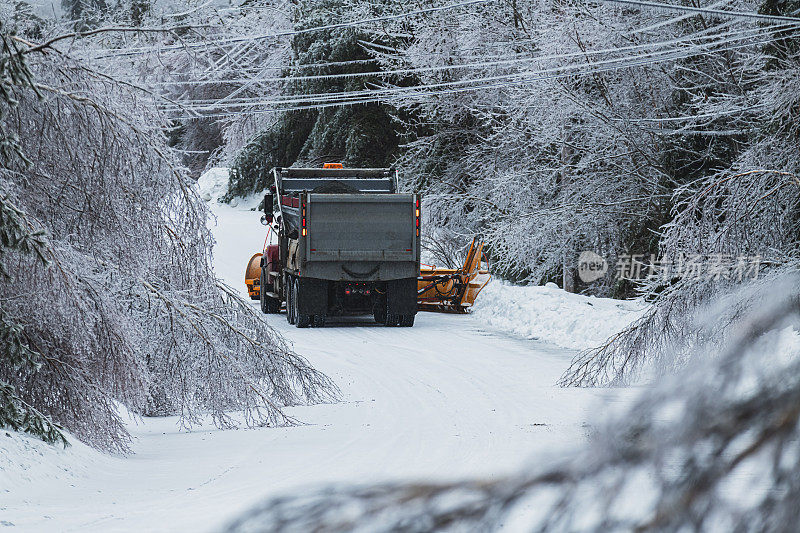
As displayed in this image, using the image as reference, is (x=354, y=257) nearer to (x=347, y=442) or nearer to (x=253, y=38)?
(x=253, y=38)

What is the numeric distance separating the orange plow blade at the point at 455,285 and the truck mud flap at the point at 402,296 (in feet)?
7.11

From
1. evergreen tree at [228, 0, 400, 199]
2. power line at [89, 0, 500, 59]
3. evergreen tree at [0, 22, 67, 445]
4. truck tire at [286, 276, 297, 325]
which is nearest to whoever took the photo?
evergreen tree at [0, 22, 67, 445]

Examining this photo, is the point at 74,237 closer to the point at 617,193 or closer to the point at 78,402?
the point at 78,402

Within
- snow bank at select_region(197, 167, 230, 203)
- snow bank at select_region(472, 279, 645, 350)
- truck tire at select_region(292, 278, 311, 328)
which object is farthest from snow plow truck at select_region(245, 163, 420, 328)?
snow bank at select_region(197, 167, 230, 203)

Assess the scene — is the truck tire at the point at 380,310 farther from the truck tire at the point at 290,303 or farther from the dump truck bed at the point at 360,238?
the truck tire at the point at 290,303

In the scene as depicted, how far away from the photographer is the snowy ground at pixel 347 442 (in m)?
6.00

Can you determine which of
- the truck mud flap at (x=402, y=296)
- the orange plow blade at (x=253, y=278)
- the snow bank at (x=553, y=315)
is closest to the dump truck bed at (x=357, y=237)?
the truck mud flap at (x=402, y=296)

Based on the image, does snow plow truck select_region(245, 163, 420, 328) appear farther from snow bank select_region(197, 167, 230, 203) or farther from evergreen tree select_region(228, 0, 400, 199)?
snow bank select_region(197, 167, 230, 203)

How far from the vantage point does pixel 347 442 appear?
27.6 ft

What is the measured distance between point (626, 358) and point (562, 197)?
14.5 meters

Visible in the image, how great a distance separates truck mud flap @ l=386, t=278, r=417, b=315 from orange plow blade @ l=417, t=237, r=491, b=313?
217 centimetres

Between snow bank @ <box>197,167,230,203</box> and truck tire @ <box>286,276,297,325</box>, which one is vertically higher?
snow bank @ <box>197,167,230,203</box>

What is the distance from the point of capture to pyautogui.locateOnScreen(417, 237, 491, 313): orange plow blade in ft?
68.4

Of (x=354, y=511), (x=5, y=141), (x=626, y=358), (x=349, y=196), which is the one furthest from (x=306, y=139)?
(x=354, y=511)
